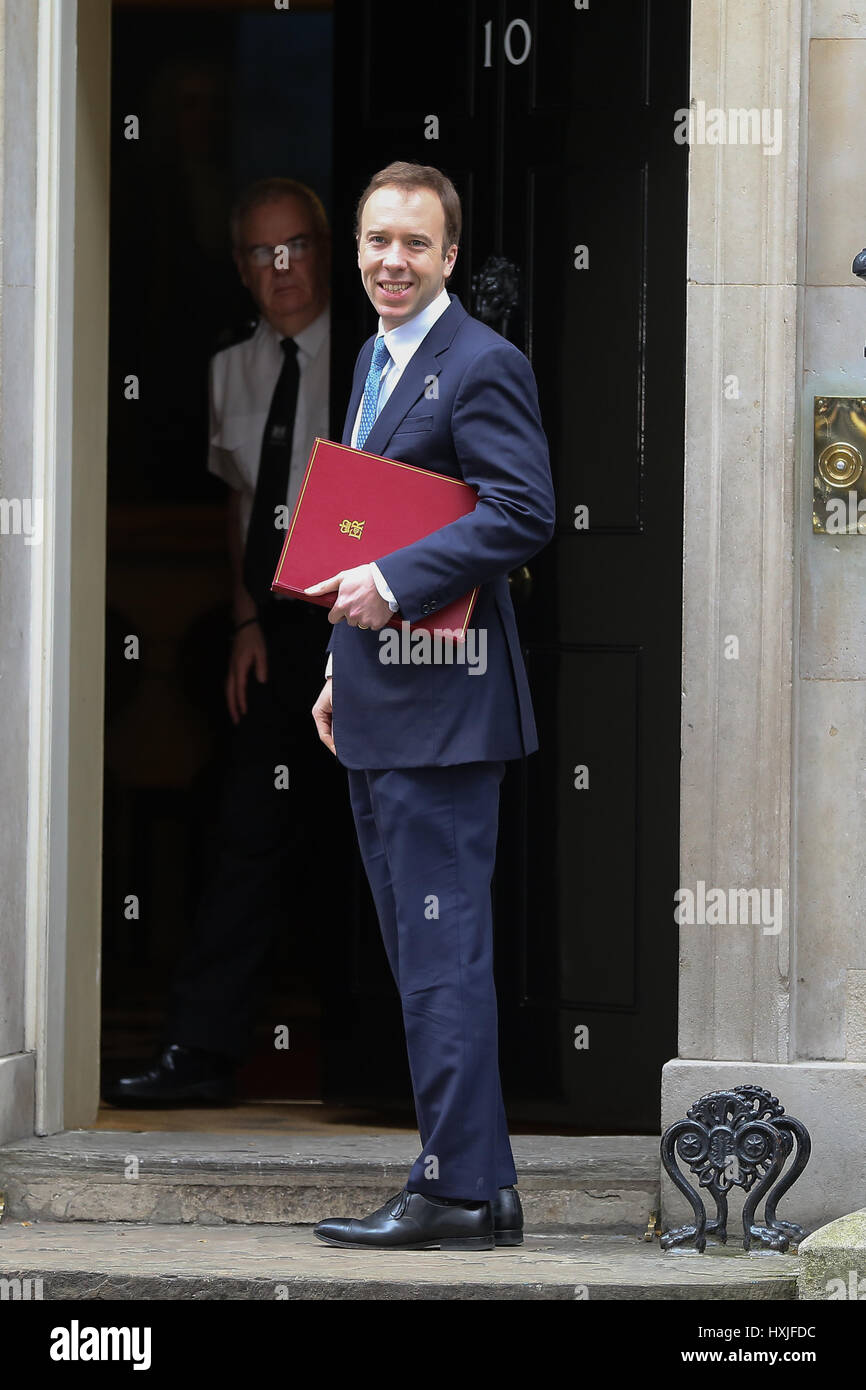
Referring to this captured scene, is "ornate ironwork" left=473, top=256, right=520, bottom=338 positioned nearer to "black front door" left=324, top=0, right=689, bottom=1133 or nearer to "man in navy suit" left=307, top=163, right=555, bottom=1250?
"black front door" left=324, top=0, right=689, bottom=1133

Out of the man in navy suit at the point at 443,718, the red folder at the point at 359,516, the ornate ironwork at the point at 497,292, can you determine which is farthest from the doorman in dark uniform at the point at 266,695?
the red folder at the point at 359,516

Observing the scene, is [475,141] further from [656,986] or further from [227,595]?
[227,595]

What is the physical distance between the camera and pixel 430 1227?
4.10m

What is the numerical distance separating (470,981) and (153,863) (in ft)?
13.8

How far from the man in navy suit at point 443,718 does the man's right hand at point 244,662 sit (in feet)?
5.79

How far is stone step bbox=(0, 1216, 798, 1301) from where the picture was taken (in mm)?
3883

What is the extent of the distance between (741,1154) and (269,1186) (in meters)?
1.08

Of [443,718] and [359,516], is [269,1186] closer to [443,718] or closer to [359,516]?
[443,718]

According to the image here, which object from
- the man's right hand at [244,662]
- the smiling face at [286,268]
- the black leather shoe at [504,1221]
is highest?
the smiling face at [286,268]

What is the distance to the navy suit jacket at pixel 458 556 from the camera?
156 inches

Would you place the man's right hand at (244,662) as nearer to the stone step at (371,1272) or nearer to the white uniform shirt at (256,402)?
the white uniform shirt at (256,402)

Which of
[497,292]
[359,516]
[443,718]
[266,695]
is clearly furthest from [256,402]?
[443,718]

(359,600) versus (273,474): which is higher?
(273,474)

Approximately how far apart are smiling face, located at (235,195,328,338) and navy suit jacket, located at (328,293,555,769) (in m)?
1.81
